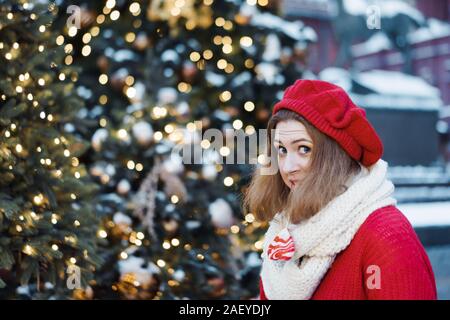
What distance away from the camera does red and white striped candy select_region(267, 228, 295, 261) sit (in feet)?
5.14

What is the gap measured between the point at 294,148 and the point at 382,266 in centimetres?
37

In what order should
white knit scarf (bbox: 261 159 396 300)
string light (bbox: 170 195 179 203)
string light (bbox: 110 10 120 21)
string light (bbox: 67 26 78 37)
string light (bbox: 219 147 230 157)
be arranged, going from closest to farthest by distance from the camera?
white knit scarf (bbox: 261 159 396 300), string light (bbox: 67 26 78 37), string light (bbox: 219 147 230 157), string light (bbox: 170 195 179 203), string light (bbox: 110 10 120 21)

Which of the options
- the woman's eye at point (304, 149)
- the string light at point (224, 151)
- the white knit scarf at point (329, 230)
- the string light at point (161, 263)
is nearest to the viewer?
the white knit scarf at point (329, 230)

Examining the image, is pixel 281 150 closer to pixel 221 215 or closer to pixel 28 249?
pixel 28 249

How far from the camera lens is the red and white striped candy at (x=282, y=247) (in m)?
1.57

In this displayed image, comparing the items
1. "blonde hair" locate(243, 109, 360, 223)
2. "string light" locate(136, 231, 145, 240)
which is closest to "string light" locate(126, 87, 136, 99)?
"string light" locate(136, 231, 145, 240)

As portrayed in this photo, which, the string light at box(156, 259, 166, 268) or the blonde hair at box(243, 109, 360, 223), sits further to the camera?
the string light at box(156, 259, 166, 268)

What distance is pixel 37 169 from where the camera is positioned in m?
2.43

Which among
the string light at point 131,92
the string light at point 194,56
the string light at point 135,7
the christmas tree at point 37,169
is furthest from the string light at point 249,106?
the christmas tree at point 37,169

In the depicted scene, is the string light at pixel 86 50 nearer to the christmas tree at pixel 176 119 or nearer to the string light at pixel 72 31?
the christmas tree at pixel 176 119

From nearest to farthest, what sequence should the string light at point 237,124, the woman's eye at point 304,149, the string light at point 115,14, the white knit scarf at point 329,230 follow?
the white knit scarf at point 329,230 → the woman's eye at point 304,149 → the string light at point 237,124 → the string light at point 115,14

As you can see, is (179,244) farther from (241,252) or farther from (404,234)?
(404,234)

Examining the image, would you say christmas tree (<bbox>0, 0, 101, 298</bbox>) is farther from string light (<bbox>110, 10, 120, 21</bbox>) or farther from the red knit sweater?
string light (<bbox>110, 10, 120, 21</bbox>)
